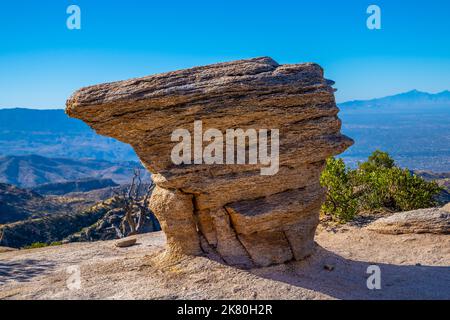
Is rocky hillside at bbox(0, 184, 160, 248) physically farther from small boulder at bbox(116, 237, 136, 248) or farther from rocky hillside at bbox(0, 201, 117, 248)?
small boulder at bbox(116, 237, 136, 248)

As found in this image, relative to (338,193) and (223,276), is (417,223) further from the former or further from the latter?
(223,276)

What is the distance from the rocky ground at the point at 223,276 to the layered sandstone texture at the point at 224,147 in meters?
0.85

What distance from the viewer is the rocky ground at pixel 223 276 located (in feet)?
51.9

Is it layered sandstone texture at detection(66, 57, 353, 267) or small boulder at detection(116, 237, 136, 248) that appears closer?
layered sandstone texture at detection(66, 57, 353, 267)

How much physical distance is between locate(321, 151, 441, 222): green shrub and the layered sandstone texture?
1068 cm

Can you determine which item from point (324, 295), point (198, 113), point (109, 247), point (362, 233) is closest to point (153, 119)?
point (198, 113)

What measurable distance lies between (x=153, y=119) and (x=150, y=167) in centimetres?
203

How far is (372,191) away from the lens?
102 feet

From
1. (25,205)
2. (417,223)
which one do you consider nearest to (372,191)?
(417,223)

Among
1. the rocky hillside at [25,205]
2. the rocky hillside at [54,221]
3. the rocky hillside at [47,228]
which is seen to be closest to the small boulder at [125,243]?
the rocky hillside at [54,221]

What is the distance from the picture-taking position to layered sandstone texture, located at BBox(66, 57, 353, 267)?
1642 cm

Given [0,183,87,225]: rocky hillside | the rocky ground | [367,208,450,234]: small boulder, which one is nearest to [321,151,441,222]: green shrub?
[367,208,450,234]: small boulder

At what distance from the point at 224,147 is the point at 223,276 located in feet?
15.8

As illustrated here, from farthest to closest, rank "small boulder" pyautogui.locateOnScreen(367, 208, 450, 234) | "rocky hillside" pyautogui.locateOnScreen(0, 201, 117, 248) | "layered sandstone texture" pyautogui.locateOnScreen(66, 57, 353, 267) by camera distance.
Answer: "rocky hillside" pyautogui.locateOnScreen(0, 201, 117, 248) < "small boulder" pyautogui.locateOnScreen(367, 208, 450, 234) < "layered sandstone texture" pyautogui.locateOnScreen(66, 57, 353, 267)
